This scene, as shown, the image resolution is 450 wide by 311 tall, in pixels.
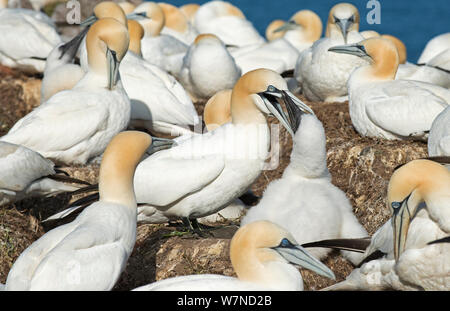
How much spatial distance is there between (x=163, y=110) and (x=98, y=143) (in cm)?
125

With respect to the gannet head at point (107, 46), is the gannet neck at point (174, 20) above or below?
below

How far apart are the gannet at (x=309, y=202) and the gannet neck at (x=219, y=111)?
5.13 feet

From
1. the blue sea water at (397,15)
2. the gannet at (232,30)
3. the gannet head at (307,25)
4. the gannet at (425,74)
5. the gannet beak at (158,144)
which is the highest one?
the gannet beak at (158,144)

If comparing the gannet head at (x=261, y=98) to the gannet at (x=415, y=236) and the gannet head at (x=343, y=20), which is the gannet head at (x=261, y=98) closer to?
the gannet at (x=415, y=236)

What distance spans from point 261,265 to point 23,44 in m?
7.58

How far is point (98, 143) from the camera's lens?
8164 millimetres

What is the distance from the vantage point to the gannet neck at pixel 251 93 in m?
6.43

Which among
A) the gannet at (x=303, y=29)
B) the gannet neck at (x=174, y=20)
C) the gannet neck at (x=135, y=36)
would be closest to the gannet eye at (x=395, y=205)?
the gannet neck at (x=135, y=36)

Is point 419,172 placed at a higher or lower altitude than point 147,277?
higher

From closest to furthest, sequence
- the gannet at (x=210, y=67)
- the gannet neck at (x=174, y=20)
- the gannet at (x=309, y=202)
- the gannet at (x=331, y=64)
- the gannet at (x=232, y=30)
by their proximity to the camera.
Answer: the gannet at (x=309, y=202)
the gannet at (x=331, y=64)
the gannet at (x=210, y=67)
the gannet at (x=232, y=30)
the gannet neck at (x=174, y=20)

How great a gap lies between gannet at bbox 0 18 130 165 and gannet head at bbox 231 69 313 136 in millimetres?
1826

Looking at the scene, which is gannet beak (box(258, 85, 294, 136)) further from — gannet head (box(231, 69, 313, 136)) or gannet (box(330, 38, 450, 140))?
gannet (box(330, 38, 450, 140))
